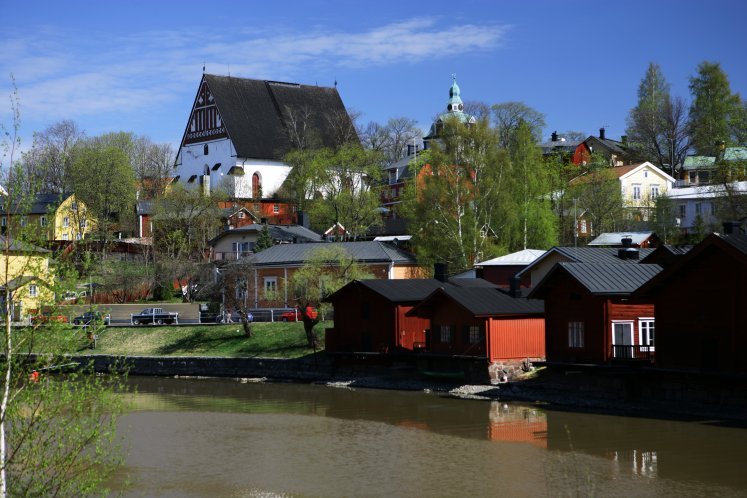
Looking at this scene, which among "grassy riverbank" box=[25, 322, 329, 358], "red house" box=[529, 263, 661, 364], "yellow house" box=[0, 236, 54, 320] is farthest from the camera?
"grassy riverbank" box=[25, 322, 329, 358]

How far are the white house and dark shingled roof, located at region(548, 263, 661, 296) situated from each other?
69.5 m

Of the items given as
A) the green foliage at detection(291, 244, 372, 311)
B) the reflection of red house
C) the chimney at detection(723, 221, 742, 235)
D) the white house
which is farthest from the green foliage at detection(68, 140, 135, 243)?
the chimney at detection(723, 221, 742, 235)

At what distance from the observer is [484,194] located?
64938 mm

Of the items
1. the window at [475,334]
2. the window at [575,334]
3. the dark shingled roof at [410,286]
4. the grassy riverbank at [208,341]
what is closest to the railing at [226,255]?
the grassy riverbank at [208,341]

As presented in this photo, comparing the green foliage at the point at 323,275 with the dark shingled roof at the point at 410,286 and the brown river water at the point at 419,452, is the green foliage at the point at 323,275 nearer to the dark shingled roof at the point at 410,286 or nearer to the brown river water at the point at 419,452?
the dark shingled roof at the point at 410,286

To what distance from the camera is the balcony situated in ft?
125

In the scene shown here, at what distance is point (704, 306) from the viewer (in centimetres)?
3441

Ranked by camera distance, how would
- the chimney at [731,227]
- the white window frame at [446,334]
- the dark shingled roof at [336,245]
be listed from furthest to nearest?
the dark shingled roof at [336,245], the white window frame at [446,334], the chimney at [731,227]

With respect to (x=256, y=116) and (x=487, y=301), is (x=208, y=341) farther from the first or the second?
(x=256, y=116)

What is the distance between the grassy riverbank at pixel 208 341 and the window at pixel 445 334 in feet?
32.4

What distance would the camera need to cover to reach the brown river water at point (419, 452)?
25.3 metres

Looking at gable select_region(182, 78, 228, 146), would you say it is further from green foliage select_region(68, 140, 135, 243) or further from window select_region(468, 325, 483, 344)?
window select_region(468, 325, 483, 344)

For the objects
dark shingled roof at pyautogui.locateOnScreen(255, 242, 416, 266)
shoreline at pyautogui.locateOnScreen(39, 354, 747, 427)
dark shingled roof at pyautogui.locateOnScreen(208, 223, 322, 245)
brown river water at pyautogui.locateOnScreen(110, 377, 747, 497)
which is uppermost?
dark shingled roof at pyautogui.locateOnScreen(208, 223, 322, 245)

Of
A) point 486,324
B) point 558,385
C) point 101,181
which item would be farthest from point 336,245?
point 101,181
